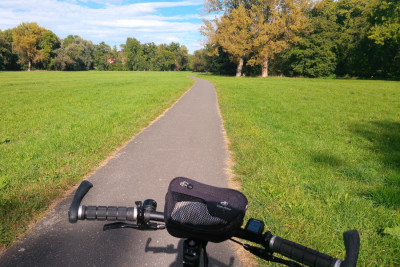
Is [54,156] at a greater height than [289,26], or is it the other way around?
[289,26]

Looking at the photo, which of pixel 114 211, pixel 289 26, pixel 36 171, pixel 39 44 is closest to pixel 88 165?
pixel 36 171

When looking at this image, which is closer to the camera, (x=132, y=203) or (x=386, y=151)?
(x=132, y=203)

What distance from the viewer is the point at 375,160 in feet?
18.9

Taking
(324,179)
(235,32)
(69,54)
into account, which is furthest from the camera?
(69,54)

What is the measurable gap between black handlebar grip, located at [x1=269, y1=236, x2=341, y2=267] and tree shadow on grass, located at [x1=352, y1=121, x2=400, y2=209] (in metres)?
3.60

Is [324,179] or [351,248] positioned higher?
[351,248]

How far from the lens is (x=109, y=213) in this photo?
1.27 metres

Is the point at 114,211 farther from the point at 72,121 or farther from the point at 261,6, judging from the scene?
the point at 261,6

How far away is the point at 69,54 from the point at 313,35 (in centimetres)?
7390

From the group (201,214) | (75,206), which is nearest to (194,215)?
(201,214)

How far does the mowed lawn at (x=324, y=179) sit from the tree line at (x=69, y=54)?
85.5 meters

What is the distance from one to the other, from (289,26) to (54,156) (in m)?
42.1

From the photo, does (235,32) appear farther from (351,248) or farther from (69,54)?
(69,54)

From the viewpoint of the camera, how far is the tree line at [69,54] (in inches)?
3184
